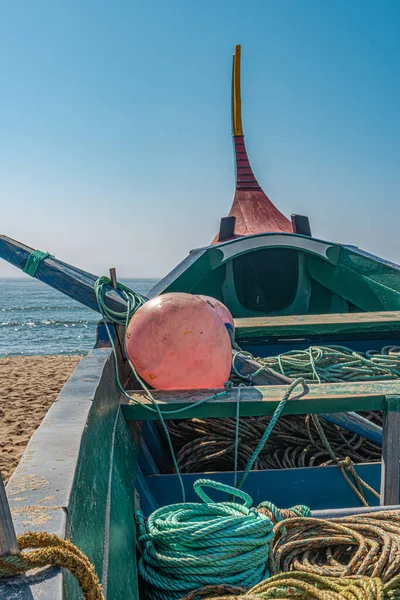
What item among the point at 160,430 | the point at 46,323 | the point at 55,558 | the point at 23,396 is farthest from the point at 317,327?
the point at 46,323

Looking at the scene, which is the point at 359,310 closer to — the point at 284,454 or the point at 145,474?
the point at 284,454

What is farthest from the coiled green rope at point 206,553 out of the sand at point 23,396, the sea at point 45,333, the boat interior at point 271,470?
the sea at point 45,333

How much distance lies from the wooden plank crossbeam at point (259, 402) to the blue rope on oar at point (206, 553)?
2.07 feet

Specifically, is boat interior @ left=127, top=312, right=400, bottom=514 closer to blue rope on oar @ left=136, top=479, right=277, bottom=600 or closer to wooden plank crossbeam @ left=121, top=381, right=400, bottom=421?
wooden plank crossbeam @ left=121, top=381, right=400, bottom=421

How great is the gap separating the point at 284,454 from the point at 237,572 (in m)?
1.33

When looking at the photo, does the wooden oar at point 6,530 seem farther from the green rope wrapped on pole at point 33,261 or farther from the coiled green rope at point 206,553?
the green rope wrapped on pole at point 33,261

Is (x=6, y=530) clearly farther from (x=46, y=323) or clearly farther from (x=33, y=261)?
(x=46, y=323)

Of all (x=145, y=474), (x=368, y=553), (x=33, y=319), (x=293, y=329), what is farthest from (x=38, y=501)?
(x=33, y=319)

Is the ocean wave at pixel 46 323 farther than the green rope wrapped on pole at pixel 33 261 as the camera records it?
Yes

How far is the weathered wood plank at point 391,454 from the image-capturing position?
237 cm

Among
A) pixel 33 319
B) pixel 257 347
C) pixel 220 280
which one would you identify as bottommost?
pixel 33 319

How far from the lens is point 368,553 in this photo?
5.84ft

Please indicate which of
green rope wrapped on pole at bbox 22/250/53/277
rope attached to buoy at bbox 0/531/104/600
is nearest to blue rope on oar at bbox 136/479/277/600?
rope attached to buoy at bbox 0/531/104/600

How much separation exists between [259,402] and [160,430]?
1136mm
